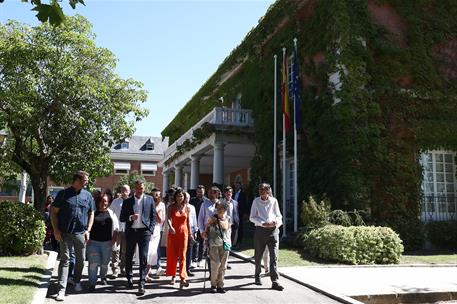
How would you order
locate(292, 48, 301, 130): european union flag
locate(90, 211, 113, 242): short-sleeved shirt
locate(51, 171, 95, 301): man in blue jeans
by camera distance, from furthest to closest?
locate(292, 48, 301, 130): european union flag < locate(90, 211, 113, 242): short-sleeved shirt < locate(51, 171, 95, 301): man in blue jeans

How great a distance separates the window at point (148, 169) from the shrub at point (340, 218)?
44833mm

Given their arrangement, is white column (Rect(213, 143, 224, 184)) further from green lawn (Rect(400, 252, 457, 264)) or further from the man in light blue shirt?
the man in light blue shirt

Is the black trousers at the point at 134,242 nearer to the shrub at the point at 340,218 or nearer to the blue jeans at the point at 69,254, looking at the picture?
the blue jeans at the point at 69,254

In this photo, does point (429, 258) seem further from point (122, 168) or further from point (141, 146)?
point (141, 146)

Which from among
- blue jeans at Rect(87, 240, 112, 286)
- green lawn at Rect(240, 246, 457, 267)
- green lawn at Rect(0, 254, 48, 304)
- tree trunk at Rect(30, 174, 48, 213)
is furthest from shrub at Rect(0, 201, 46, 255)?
green lawn at Rect(240, 246, 457, 267)

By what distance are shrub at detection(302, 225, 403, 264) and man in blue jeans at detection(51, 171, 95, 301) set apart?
6.27m

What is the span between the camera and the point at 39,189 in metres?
13.3

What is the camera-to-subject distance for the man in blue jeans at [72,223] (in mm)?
7134

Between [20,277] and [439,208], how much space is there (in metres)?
12.9

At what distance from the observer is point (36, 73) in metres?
12.4

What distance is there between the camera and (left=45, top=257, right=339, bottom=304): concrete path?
272 inches

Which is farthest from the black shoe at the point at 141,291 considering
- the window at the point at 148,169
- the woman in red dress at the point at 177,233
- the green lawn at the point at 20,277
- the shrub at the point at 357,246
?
the window at the point at 148,169

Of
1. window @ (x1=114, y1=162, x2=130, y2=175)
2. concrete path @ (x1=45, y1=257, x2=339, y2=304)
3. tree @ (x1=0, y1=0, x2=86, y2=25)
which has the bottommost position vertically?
concrete path @ (x1=45, y1=257, x2=339, y2=304)

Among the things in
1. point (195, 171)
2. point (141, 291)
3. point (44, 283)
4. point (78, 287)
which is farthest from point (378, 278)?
point (195, 171)
